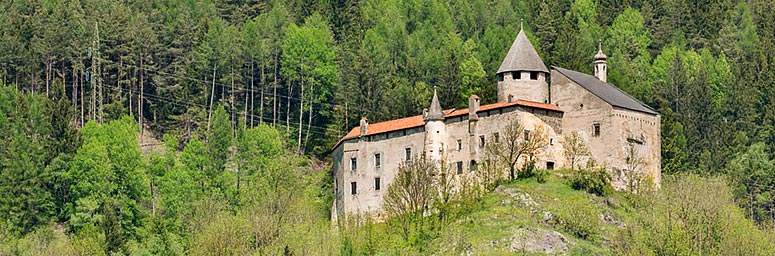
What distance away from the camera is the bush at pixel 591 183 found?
74062 mm

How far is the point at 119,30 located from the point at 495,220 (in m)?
41.6

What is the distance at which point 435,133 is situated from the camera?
76.9 m

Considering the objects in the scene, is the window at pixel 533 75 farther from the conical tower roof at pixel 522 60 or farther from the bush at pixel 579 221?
the bush at pixel 579 221

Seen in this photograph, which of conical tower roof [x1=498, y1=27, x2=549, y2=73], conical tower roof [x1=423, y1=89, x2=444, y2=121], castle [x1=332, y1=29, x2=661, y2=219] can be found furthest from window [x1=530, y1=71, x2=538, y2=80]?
conical tower roof [x1=423, y1=89, x2=444, y2=121]

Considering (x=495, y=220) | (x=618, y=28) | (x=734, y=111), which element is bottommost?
(x=495, y=220)

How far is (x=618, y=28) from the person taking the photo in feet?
379

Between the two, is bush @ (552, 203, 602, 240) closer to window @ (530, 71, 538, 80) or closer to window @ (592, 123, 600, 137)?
window @ (592, 123, 600, 137)

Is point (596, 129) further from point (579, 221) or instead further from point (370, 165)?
point (370, 165)

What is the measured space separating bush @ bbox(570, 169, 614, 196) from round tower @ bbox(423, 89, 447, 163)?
7.32 meters

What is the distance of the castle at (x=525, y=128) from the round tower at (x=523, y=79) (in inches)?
1.5

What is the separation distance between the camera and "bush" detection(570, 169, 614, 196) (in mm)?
74062

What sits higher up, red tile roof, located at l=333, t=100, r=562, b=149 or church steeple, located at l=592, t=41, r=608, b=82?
church steeple, located at l=592, t=41, r=608, b=82

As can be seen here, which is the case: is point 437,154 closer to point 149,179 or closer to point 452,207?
point 452,207

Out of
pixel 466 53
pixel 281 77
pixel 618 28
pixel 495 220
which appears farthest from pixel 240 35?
pixel 495 220
